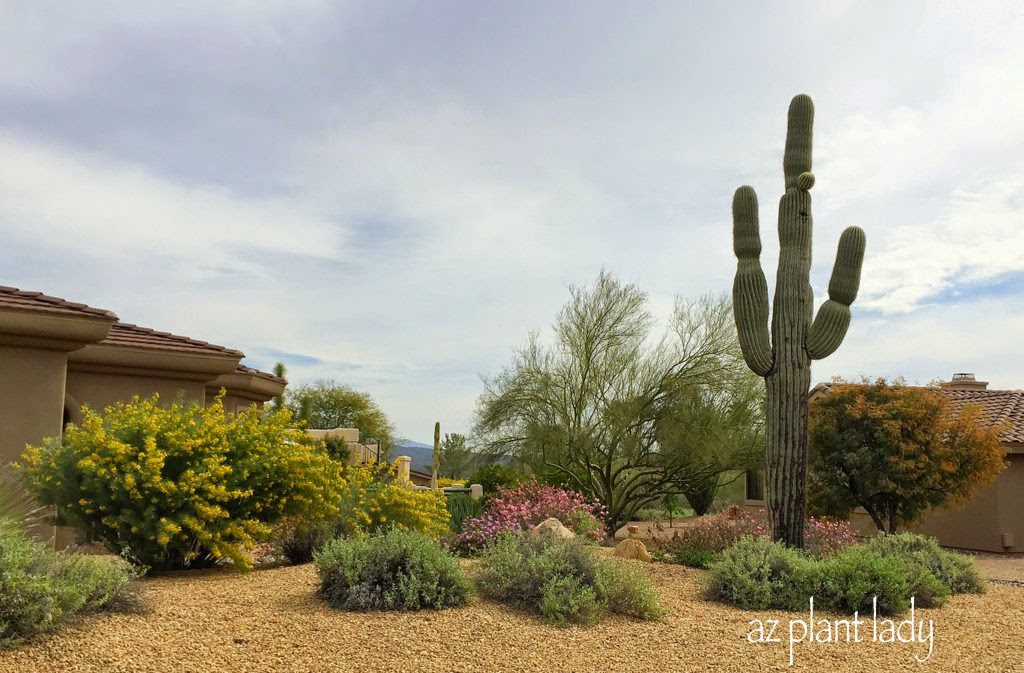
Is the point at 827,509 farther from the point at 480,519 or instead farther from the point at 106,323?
the point at 106,323

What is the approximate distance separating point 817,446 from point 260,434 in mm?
11884

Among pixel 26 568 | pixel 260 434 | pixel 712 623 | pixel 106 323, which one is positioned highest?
pixel 106 323

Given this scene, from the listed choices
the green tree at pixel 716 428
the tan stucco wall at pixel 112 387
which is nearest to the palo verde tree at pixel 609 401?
the green tree at pixel 716 428

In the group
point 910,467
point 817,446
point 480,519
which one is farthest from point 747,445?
point 480,519

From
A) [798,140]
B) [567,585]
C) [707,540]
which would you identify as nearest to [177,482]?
[567,585]

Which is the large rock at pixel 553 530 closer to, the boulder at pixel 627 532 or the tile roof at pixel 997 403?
the boulder at pixel 627 532

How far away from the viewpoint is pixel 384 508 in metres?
10.4

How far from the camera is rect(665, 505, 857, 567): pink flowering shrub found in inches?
446

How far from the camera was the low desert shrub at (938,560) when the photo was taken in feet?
33.1

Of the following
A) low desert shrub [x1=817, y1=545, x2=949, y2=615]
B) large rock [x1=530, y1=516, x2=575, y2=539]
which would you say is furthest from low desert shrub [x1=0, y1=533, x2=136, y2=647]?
low desert shrub [x1=817, y1=545, x2=949, y2=615]

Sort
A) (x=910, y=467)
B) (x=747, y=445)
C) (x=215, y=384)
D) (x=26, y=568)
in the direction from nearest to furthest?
(x=26, y=568), (x=910, y=467), (x=215, y=384), (x=747, y=445)

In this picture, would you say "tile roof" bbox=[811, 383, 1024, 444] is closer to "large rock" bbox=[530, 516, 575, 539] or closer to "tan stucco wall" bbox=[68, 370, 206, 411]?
"large rock" bbox=[530, 516, 575, 539]

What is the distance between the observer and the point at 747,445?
18.5m

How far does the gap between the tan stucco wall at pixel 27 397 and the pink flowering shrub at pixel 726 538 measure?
8.76m
